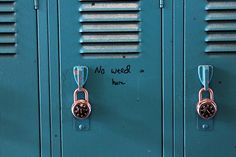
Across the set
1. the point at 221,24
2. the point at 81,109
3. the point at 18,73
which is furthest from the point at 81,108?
the point at 221,24

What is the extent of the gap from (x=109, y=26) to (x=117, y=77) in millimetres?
245

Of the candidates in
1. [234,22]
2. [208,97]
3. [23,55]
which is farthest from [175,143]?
[23,55]

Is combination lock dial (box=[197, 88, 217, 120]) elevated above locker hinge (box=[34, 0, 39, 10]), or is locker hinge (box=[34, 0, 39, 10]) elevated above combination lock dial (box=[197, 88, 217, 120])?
locker hinge (box=[34, 0, 39, 10])

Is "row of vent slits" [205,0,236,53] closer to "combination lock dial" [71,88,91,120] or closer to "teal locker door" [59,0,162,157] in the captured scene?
"teal locker door" [59,0,162,157]

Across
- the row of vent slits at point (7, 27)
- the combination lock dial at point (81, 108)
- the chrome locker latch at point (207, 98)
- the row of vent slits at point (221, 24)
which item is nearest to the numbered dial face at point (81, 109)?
the combination lock dial at point (81, 108)

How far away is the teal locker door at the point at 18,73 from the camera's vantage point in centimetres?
220

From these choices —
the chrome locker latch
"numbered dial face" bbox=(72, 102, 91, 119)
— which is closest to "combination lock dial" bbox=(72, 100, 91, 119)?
"numbered dial face" bbox=(72, 102, 91, 119)

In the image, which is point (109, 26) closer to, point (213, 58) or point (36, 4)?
point (36, 4)

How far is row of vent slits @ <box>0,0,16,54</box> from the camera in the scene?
2.20m

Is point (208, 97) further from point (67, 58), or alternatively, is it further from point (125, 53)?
point (67, 58)

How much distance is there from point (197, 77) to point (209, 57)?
0.36ft

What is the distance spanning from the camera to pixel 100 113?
7.31ft

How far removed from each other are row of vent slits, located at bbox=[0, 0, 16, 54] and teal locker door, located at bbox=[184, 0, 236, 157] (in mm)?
822

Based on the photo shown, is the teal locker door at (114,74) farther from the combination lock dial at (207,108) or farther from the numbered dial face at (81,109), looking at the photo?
the combination lock dial at (207,108)
